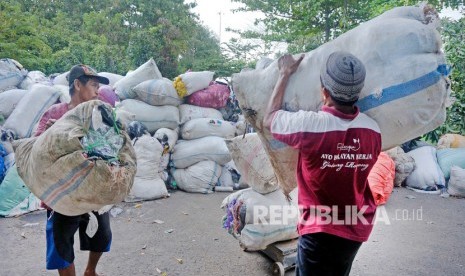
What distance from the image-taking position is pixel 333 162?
154 cm

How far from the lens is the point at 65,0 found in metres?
16.8

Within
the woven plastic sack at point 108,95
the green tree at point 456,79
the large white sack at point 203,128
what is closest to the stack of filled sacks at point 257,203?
the large white sack at point 203,128

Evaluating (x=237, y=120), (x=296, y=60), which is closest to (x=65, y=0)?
(x=237, y=120)

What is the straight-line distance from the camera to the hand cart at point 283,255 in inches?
108

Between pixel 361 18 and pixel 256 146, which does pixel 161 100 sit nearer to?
pixel 256 146

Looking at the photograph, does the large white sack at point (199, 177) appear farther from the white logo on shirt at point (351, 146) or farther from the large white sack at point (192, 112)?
the white logo on shirt at point (351, 146)

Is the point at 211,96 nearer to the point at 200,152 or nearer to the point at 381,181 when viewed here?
the point at 200,152

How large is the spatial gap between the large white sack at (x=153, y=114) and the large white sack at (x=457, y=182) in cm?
410

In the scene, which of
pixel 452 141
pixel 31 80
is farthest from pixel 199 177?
pixel 452 141

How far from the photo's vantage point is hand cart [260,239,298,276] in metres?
2.75

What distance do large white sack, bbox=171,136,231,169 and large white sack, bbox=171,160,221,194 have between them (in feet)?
0.27

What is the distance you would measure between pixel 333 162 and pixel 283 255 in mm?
1454

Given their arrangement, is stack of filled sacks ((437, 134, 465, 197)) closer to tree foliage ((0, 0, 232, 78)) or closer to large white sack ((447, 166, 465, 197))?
large white sack ((447, 166, 465, 197))

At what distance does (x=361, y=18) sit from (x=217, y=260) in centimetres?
1172
